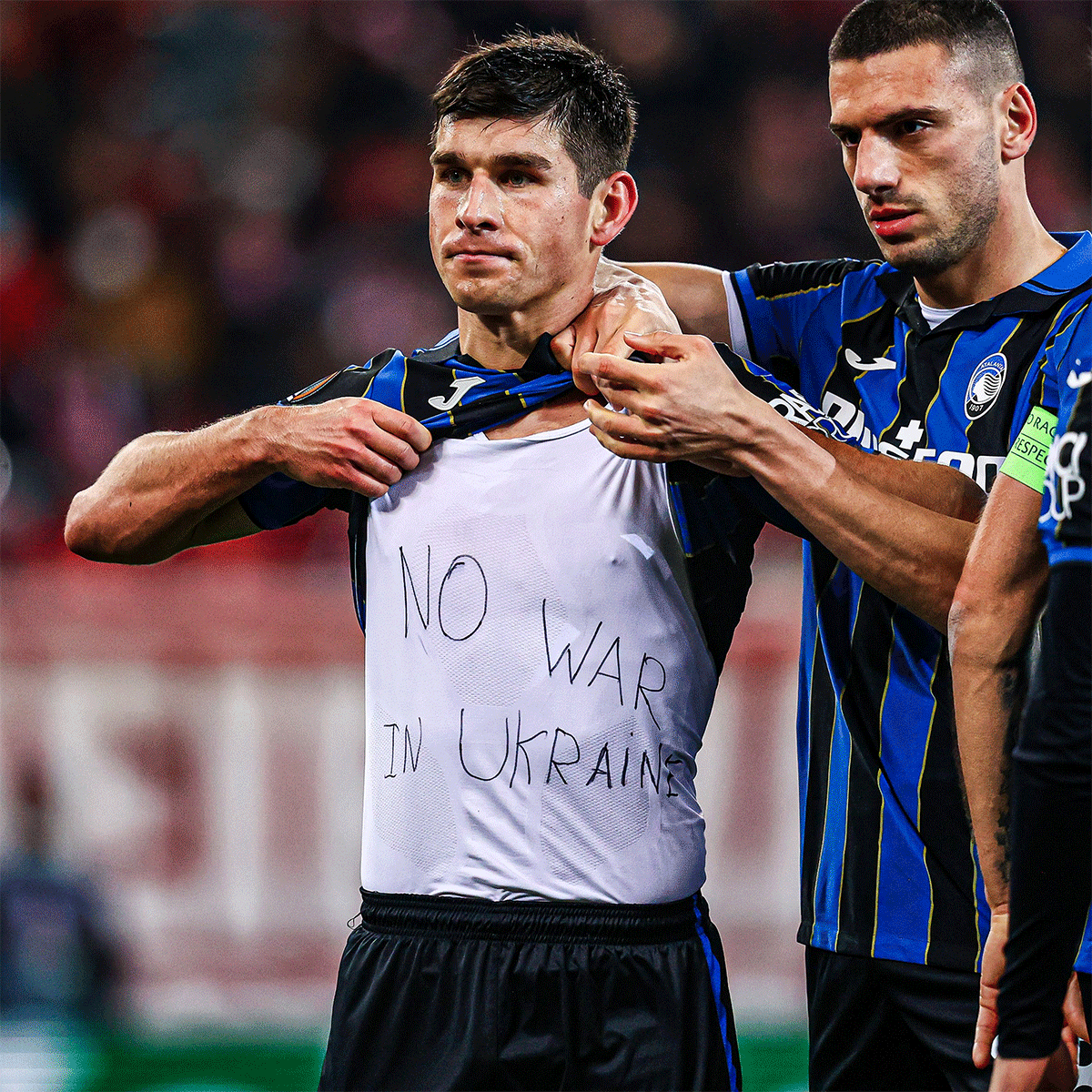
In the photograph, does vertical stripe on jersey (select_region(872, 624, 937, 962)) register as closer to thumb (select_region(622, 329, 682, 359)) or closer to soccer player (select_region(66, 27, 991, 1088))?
soccer player (select_region(66, 27, 991, 1088))

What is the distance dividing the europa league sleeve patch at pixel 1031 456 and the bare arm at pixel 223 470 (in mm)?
918

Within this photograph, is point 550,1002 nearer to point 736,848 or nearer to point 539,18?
point 736,848

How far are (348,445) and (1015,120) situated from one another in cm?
133

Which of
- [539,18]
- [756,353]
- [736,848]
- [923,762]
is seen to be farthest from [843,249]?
[923,762]

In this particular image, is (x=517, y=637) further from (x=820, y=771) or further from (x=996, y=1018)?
(x=996, y=1018)

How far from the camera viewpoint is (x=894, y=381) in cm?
252

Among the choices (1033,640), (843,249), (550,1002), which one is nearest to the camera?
(1033,640)

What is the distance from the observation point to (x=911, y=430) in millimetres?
2465

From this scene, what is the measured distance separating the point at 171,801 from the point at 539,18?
16.3 feet

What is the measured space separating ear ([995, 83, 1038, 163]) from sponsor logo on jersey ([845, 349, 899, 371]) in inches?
15.7

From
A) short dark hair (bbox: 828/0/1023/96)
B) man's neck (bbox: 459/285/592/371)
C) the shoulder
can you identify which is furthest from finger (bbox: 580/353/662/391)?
short dark hair (bbox: 828/0/1023/96)

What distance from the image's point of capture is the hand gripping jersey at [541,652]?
7.40 feet

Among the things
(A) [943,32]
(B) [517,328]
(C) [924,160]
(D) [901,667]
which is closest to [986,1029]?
(D) [901,667]

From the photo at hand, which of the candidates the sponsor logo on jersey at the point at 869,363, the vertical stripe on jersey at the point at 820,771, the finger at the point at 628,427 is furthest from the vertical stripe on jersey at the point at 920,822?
the finger at the point at 628,427
